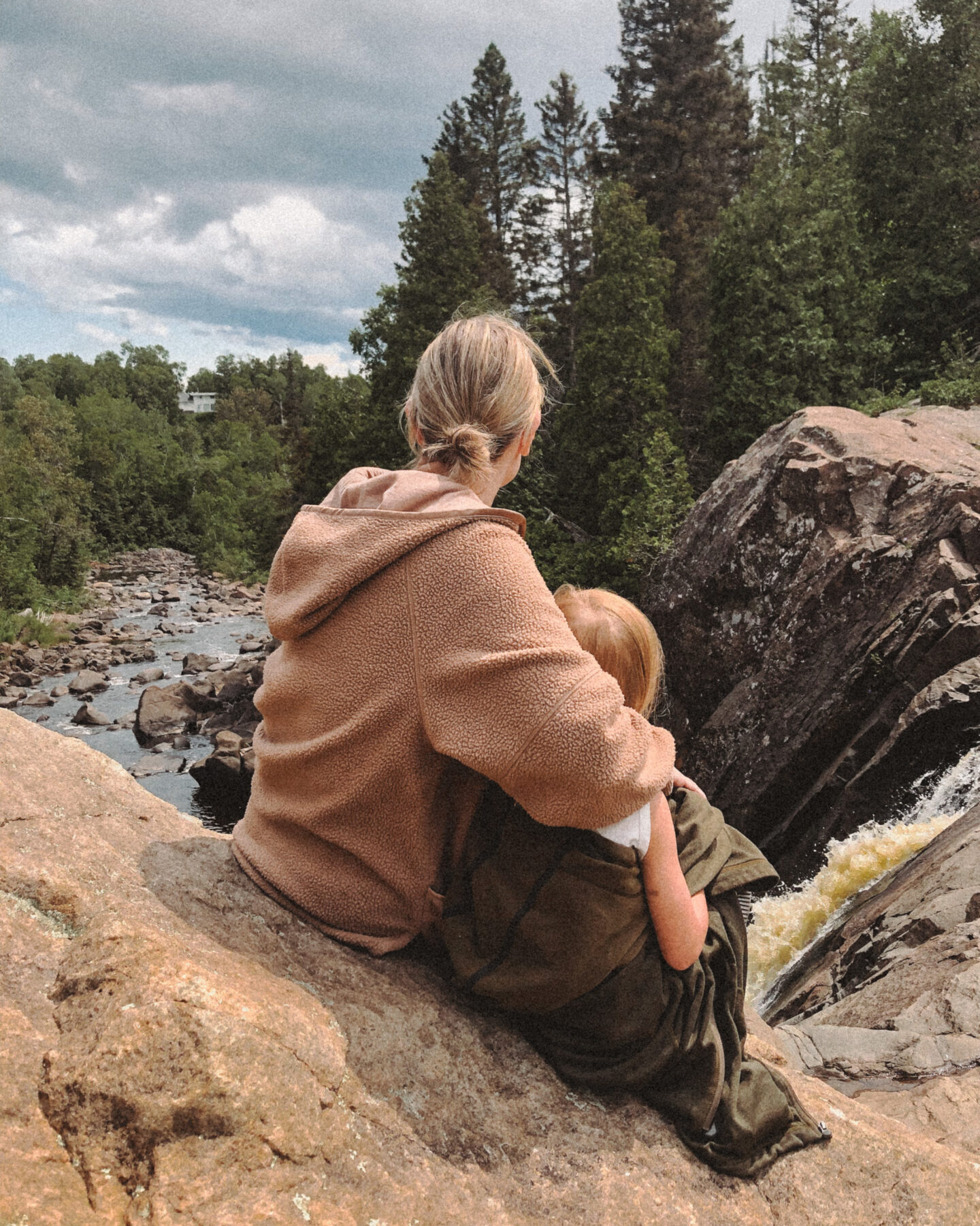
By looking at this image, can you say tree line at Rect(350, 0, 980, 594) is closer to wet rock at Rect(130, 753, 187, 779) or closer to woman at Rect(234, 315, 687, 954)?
wet rock at Rect(130, 753, 187, 779)

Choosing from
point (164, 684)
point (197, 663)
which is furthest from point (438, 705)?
point (197, 663)

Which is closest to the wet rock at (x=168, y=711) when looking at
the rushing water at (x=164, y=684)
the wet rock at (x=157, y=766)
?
the rushing water at (x=164, y=684)

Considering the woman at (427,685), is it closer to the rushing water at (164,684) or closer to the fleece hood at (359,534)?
the fleece hood at (359,534)

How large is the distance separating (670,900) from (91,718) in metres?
18.9

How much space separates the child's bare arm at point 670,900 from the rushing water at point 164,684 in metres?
7.46

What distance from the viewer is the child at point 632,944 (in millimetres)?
2096

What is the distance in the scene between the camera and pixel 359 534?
2.02 metres

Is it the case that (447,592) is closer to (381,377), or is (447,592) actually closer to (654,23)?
(381,377)

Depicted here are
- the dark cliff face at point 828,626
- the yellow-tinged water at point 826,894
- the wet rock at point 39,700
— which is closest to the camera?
the yellow-tinged water at point 826,894

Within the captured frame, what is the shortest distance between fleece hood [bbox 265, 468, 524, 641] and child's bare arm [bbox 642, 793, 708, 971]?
2.51 ft

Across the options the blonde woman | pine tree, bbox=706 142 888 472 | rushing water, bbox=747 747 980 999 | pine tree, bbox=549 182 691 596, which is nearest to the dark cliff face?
rushing water, bbox=747 747 980 999

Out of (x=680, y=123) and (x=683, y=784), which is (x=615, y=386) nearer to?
(x=680, y=123)

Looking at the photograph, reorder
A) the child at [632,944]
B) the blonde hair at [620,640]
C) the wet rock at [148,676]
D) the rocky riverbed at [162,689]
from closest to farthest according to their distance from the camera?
the child at [632,944] → the blonde hair at [620,640] → the rocky riverbed at [162,689] → the wet rock at [148,676]

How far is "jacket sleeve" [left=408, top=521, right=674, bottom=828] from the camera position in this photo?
1.87m
